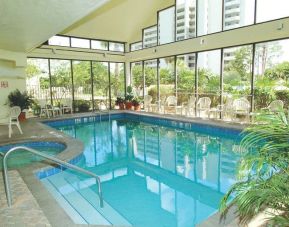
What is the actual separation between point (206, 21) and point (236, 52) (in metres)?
1.81

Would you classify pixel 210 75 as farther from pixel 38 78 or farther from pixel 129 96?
pixel 38 78

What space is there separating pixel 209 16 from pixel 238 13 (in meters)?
1.20

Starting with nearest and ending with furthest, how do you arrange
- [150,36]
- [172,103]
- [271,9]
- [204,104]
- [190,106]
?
[271,9] → [204,104] → [190,106] → [172,103] → [150,36]

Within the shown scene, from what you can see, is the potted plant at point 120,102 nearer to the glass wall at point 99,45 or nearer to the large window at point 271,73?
the glass wall at point 99,45

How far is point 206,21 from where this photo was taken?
9758 mm

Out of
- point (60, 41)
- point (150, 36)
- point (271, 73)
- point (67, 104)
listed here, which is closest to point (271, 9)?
point (271, 73)

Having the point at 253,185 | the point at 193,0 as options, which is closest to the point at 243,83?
the point at 193,0

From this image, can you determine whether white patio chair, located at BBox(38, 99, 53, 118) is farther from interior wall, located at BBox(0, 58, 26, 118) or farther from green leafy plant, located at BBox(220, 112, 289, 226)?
green leafy plant, located at BBox(220, 112, 289, 226)

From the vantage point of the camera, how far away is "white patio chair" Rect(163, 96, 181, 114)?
36.7 feet

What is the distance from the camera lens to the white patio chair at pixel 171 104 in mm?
11195

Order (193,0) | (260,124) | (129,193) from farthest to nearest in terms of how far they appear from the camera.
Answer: (193,0)
(129,193)
(260,124)

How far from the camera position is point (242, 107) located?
8.54m

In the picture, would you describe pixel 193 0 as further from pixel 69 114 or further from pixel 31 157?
pixel 31 157

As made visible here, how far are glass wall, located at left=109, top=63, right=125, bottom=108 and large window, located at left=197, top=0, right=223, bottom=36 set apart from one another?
518cm
